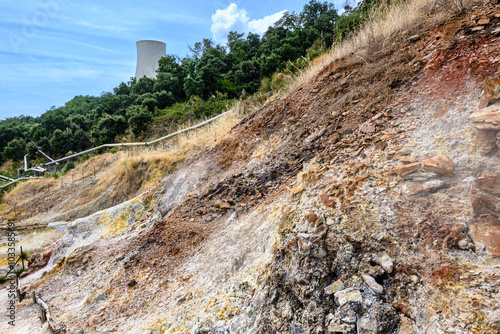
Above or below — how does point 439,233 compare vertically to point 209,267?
above

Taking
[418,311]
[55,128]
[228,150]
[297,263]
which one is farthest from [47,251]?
[55,128]

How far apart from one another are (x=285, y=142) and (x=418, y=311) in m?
3.34

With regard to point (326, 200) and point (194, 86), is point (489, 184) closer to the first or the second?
point (326, 200)

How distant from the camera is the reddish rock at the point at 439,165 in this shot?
198cm

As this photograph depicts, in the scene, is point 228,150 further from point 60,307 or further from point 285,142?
point 60,307

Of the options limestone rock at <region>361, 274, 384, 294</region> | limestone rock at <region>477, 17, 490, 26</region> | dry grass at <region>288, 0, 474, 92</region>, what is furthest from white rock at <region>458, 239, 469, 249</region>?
dry grass at <region>288, 0, 474, 92</region>

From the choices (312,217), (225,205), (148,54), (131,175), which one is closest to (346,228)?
(312,217)

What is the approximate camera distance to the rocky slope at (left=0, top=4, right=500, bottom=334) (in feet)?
5.21

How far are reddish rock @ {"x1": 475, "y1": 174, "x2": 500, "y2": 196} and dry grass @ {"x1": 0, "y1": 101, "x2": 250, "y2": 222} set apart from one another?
5.60 metres

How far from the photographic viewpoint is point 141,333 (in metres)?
2.72

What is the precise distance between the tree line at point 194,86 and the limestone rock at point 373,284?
8.86m

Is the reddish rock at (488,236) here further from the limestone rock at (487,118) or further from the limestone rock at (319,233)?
the limestone rock at (319,233)

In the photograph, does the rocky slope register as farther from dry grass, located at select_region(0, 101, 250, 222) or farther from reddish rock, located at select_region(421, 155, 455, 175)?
dry grass, located at select_region(0, 101, 250, 222)

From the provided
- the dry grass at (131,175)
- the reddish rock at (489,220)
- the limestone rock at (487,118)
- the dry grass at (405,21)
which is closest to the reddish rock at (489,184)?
the reddish rock at (489,220)
